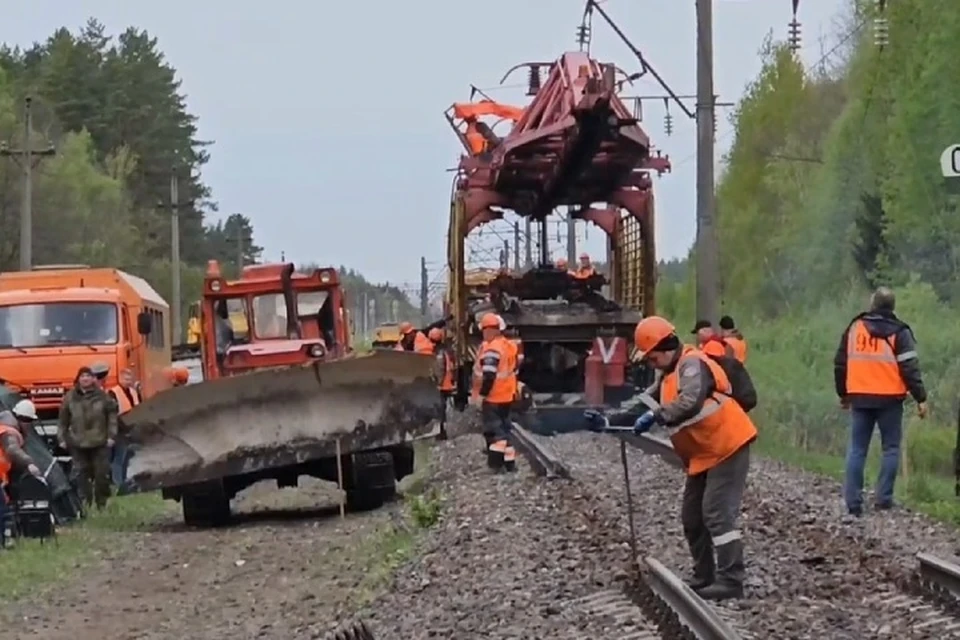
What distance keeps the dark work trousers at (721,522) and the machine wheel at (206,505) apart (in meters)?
8.44

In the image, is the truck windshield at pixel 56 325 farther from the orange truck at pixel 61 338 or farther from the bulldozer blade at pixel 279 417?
the bulldozer blade at pixel 279 417

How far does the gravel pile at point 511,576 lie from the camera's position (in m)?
9.76

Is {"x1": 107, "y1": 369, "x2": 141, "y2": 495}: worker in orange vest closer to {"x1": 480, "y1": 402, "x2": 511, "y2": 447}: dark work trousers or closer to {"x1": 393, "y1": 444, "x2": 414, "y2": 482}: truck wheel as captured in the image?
{"x1": 393, "y1": 444, "x2": 414, "y2": 482}: truck wheel

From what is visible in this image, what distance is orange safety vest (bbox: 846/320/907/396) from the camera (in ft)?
47.6

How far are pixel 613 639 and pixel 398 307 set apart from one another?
13349cm

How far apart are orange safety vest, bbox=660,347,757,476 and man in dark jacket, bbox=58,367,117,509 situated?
10028 millimetres

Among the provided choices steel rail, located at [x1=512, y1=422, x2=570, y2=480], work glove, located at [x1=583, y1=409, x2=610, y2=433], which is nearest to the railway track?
work glove, located at [x1=583, y1=409, x2=610, y2=433]

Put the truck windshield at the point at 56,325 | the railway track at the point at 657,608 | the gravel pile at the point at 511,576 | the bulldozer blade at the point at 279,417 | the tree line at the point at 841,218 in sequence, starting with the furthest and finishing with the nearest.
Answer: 1. the tree line at the point at 841,218
2. the truck windshield at the point at 56,325
3. the bulldozer blade at the point at 279,417
4. the gravel pile at the point at 511,576
5. the railway track at the point at 657,608

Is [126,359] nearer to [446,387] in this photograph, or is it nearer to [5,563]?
[446,387]

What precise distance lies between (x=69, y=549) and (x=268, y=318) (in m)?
4.46

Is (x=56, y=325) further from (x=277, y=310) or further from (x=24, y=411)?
(x=24, y=411)

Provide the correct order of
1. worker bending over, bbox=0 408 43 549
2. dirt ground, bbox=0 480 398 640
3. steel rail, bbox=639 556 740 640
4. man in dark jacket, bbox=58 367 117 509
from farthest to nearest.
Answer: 1. man in dark jacket, bbox=58 367 117 509
2. worker bending over, bbox=0 408 43 549
3. dirt ground, bbox=0 480 398 640
4. steel rail, bbox=639 556 740 640

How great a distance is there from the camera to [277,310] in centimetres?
2030

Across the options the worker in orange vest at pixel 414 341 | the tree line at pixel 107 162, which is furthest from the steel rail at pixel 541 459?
the tree line at pixel 107 162
